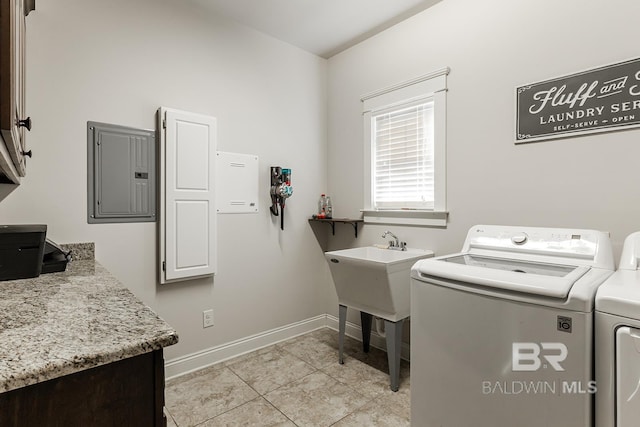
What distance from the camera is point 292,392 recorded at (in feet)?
6.83

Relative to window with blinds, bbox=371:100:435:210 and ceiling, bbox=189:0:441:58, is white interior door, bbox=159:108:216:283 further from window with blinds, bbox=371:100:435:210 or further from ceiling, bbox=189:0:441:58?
window with blinds, bbox=371:100:435:210

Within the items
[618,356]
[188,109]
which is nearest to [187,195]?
[188,109]

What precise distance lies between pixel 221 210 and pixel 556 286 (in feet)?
6.91

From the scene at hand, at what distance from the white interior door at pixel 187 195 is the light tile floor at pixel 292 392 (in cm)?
74

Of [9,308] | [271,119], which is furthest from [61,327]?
[271,119]

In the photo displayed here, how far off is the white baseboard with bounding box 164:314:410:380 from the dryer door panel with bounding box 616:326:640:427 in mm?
1549

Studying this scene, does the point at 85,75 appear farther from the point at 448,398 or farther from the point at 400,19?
the point at 448,398

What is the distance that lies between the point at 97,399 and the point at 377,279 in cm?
166

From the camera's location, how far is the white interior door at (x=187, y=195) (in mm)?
2152

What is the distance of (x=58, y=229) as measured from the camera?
6.04 feet

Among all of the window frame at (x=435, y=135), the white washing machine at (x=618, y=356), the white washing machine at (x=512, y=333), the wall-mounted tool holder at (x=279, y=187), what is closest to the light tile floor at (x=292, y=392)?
the white washing machine at (x=512, y=333)

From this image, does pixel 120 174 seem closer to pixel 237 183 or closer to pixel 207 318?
pixel 237 183

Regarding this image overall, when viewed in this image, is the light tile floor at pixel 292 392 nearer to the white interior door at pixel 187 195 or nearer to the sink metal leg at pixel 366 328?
the sink metal leg at pixel 366 328

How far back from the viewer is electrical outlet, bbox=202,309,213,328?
2.40m
